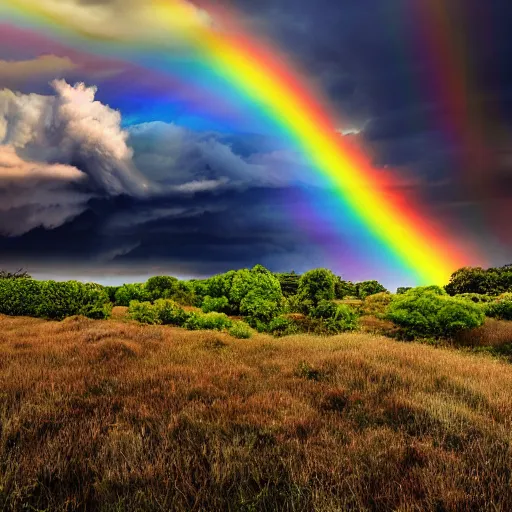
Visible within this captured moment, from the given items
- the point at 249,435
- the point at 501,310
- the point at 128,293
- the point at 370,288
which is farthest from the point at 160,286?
the point at 370,288

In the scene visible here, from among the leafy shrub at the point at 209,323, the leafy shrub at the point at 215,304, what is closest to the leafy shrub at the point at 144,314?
the leafy shrub at the point at 209,323

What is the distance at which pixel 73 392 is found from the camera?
6.09m

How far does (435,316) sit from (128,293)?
77.6ft

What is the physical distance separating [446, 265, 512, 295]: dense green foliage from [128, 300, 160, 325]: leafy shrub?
35.0m

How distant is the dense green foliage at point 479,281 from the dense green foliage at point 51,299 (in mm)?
37037

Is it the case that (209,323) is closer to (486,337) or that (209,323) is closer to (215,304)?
(215,304)

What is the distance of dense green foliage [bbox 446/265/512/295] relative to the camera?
42.1 metres

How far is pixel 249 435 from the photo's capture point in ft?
14.7

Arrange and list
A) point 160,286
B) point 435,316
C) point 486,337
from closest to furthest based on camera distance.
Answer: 1. point 435,316
2. point 486,337
3. point 160,286

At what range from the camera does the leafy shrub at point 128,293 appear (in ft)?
98.6

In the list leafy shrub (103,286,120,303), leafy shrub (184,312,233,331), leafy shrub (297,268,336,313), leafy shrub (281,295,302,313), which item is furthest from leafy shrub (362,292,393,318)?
leafy shrub (103,286,120,303)

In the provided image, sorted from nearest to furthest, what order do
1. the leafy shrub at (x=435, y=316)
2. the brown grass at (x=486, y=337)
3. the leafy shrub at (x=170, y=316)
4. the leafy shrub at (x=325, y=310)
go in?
the leafy shrub at (x=435, y=316) → the brown grass at (x=486, y=337) → the leafy shrub at (x=170, y=316) → the leafy shrub at (x=325, y=310)

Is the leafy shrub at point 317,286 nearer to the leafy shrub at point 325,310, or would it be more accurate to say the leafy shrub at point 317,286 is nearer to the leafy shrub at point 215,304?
the leafy shrub at point 215,304

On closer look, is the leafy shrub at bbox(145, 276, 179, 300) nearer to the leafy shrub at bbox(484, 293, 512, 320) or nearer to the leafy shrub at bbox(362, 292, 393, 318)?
the leafy shrub at bbox(362, 292, 393, 318)
